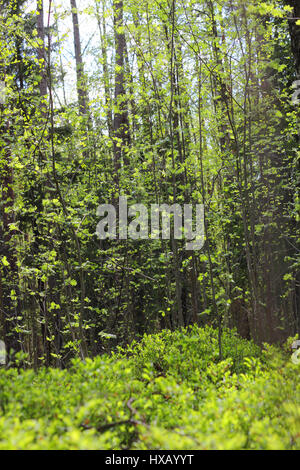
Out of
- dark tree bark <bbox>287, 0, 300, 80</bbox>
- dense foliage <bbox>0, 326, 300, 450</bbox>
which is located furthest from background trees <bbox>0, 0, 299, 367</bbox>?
dense foliage <bbox>0, 326, 300, 450</bbox>

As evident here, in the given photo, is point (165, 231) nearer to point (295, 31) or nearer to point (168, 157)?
point (168, 157)

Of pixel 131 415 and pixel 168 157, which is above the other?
pixel 168 157

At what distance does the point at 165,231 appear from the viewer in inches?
271

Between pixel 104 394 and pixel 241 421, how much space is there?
80 cm

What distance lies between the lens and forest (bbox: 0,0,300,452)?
2.46 meters

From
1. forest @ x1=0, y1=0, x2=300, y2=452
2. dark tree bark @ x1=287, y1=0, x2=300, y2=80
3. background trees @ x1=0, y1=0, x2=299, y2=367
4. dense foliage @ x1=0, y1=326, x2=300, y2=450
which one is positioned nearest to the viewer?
dense foliage @ x1=0, y1=326, x2=300, y2=450

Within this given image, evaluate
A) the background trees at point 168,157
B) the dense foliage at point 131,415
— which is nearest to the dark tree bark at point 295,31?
the background trees at point 168,157

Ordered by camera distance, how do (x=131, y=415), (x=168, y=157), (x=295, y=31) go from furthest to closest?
(x=168, y=157) < (x=295, y=31) < (x=131, y=415)

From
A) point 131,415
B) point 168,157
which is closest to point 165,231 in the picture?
point 168,157

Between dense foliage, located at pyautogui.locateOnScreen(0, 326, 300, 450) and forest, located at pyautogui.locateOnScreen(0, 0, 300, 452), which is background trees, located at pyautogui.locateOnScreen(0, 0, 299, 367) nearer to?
forest, located at pyautogui.locateOnScreen(0, 0, 300, 452)

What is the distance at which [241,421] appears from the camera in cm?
247
